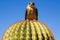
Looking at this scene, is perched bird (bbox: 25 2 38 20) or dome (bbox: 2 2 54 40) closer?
dome (bbox: 2 2 54 40)

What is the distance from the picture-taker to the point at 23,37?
2814 cm

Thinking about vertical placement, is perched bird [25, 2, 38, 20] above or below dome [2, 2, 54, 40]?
above

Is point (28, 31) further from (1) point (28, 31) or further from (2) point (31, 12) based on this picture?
(2) point (31, 12)

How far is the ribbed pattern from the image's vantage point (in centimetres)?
2841

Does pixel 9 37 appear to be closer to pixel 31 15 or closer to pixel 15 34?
pixel 15 34

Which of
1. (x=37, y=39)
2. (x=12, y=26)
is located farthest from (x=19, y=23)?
(x=37, y=39)

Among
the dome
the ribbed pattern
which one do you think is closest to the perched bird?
the dome

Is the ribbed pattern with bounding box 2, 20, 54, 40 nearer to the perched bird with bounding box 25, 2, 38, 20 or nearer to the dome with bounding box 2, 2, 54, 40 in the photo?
the dome with bounding box 2, 2, 54, 40

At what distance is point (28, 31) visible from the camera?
94.5 feet

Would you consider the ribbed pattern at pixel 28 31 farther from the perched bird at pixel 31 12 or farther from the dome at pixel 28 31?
the perched bird at pixel 31 12

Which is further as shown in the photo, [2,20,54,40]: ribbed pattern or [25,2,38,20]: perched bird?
[25,2,38,20]: perched bird

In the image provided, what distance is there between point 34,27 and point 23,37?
2234 mm

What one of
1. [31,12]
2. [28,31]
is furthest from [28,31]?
[31,12]

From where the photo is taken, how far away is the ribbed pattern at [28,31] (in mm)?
28406
